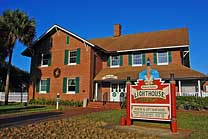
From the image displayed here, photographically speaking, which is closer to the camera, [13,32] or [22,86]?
[13,32]

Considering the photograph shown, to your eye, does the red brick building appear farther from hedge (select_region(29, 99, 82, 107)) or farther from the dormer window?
hedge (select_region(29, 99, 82, 107))

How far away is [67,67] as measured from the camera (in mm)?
23578

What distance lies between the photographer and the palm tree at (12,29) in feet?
74.5

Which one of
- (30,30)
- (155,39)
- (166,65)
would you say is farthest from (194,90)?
(30,30)

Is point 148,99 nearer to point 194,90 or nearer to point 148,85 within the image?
point 148,85

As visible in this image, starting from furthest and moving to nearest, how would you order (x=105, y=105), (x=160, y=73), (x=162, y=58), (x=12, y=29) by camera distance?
1. (x=12, y=29)
2. (x=162, y=58)
3. (x=105, y=105)
4. (x=160, y=73)

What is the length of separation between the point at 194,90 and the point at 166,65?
139 inches

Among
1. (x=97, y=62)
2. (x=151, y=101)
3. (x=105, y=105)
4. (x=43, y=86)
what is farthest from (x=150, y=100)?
(x=43, y=86)

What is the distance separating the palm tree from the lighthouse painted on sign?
16.4 metres

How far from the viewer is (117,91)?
2281cm

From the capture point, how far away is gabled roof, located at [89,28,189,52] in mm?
21716

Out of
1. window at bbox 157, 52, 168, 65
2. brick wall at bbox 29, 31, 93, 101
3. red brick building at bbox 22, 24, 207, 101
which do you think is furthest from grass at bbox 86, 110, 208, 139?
window at bbox 157, 52, 168, 65

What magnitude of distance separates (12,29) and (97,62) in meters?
9.50

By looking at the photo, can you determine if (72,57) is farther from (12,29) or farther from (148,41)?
(148,41)
